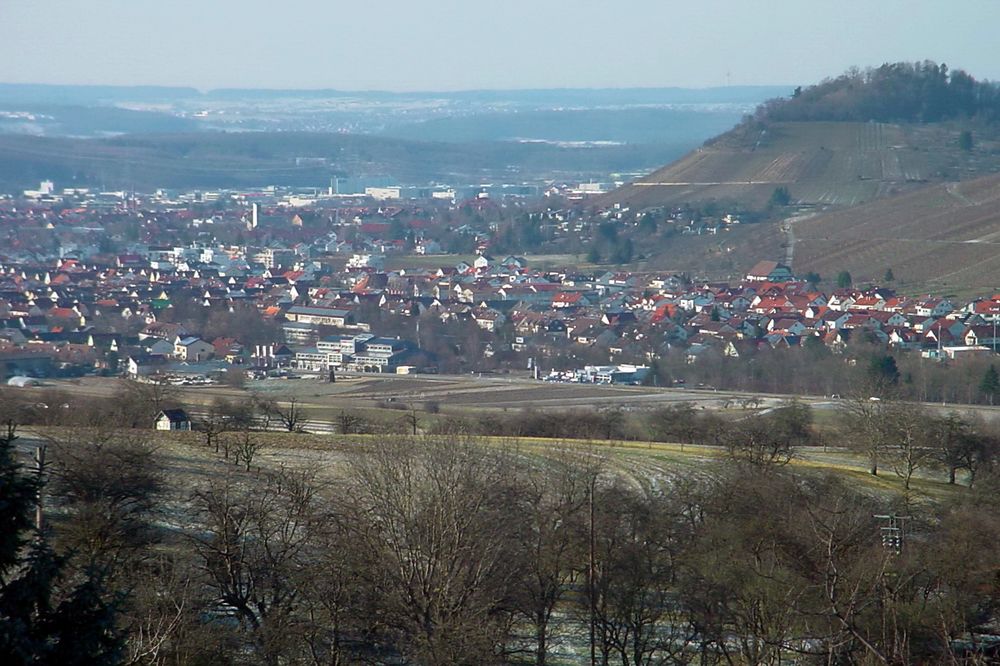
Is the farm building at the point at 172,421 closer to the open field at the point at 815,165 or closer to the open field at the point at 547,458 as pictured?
the open field at the point at 547,458

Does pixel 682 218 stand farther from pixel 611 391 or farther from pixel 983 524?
pixel 983 524

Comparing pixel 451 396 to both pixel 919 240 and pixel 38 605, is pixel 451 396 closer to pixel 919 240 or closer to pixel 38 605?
pixel 38 605

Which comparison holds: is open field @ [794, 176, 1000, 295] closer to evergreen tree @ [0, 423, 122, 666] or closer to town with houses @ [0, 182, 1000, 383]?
town with houses @ [0, 182, 1000, 383]

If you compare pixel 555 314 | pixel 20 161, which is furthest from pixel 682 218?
pixel 20 161

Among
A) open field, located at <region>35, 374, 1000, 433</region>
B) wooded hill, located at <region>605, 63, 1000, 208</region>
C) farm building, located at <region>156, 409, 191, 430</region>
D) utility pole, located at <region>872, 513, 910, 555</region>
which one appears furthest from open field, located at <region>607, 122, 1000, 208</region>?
utility pole, located at <region>872, 513, 910, 555</region>

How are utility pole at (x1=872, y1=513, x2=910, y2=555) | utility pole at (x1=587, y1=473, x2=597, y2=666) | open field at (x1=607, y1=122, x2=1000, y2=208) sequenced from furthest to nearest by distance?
open field at (x1=607, y1=122, x2=1000, y2=208)
utility pole at (x1=872, y1=513, x2=910, y2=555)
utility pole at (x1=587, y1=473, x2=597, y2=666)

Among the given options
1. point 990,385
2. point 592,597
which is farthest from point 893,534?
point 990,385

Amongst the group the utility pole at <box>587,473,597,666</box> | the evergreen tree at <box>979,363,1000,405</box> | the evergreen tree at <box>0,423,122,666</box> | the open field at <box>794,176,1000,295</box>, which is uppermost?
the evergreen tree at <box>0,423,122,666</box>
